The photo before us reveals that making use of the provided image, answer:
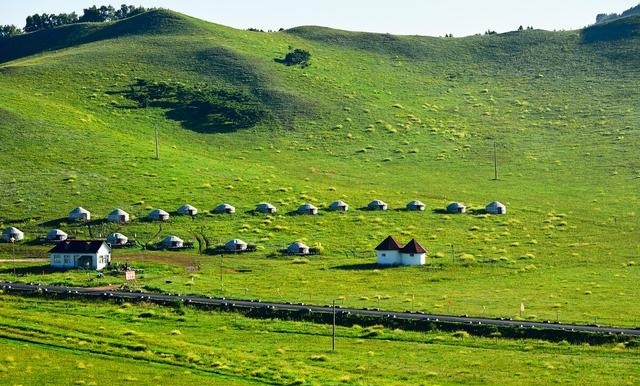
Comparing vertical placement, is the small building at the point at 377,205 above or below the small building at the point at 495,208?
above

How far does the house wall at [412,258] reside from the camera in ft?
460

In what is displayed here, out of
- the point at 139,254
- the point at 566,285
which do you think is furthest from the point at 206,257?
the point at 566,285

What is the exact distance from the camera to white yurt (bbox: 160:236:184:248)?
14888cm

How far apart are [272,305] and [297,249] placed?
112 feet

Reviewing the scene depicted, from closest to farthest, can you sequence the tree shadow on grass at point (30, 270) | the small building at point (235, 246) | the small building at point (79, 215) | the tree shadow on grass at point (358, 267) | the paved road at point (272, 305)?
the paved road at point (272, 305) < the tree shadow on grass at point (30, 270) < the tree shadow on grass at point (358, 267) < the small building at point (235, 246) < the small building at point (79, 215)

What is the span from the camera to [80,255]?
5438 inches

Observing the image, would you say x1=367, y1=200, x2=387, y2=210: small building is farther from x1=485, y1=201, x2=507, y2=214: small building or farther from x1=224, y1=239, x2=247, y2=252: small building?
x1=224, y1=239, x2=247, y2=252: small building

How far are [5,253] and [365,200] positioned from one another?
61.4 m

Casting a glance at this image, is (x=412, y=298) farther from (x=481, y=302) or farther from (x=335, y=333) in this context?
(x=335, y=333)

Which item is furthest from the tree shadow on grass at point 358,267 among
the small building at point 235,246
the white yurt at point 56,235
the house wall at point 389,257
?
the white yurt at point 56,235

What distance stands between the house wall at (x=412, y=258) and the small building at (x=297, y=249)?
46.1 ft

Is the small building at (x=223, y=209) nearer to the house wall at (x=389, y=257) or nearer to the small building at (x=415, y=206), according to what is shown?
the small building at (x=415, y=206)

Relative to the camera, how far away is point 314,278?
132375mm

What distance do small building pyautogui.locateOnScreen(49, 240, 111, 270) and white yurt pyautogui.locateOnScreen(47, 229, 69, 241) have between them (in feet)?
40.0
